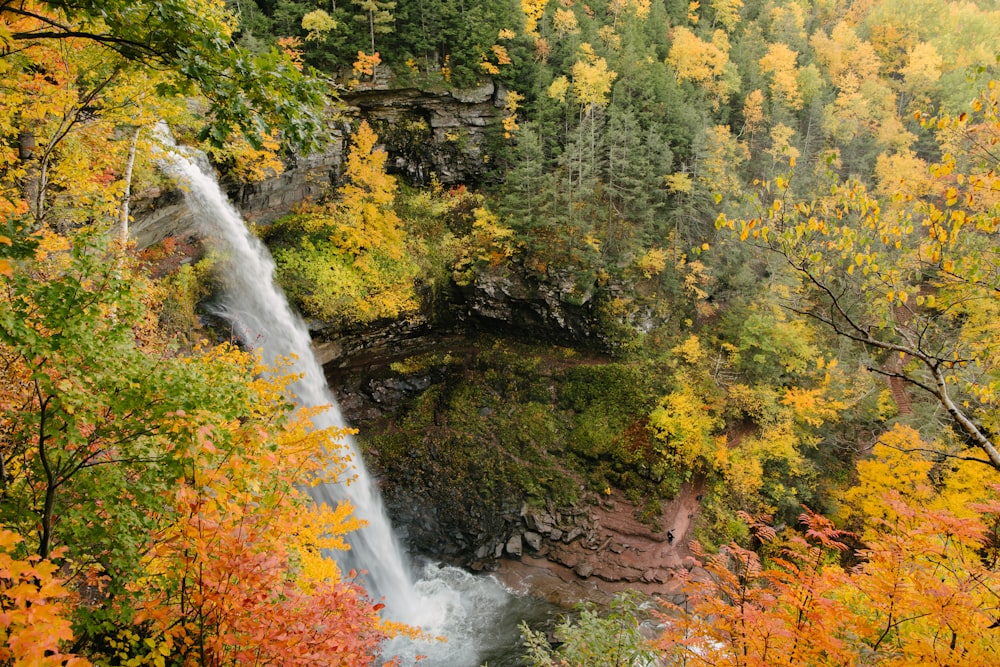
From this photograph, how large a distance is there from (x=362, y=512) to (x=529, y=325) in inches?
378

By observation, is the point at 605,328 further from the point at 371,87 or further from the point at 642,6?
the point at 642,6

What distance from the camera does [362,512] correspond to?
14852 mm

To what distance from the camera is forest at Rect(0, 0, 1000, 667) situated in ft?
12.7

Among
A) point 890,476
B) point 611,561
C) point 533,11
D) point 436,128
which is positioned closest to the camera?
point 890,476

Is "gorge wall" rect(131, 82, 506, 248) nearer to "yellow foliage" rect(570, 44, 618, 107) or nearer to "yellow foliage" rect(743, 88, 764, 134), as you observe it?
"yellow foliage" rect(570, 44, 618, 107)

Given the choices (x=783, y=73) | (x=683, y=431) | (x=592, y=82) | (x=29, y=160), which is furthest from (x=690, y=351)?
(x=783, y=73)

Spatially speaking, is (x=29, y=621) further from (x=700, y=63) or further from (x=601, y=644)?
(x=700, y=63)

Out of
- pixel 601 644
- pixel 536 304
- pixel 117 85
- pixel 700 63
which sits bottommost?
pixel 536 304

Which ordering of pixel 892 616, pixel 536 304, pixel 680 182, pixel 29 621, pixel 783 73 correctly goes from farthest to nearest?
pixel 783 73 → pixel 680 182 → pixel 536 304 → pixel 892 616 → pixel 29 621

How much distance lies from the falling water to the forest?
29.6 inches

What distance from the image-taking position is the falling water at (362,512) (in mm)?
12820

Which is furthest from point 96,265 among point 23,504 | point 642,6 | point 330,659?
point 642,6

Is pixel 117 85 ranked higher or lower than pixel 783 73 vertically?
lower

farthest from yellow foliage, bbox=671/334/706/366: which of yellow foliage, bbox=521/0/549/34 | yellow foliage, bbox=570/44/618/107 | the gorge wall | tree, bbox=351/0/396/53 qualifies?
tree, bbox=351/0/396/53
